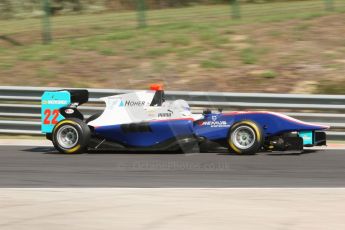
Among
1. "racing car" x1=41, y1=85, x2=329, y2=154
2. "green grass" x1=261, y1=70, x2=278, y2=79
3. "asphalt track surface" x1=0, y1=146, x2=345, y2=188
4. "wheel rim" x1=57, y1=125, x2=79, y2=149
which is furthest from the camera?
"green grass" x1=261, y1=70, x2=278, y2=79

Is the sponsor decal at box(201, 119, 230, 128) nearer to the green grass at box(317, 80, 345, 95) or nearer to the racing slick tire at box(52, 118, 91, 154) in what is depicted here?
the racing slick tire at box(52, 118, 91, 154)

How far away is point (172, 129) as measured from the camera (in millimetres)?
10734

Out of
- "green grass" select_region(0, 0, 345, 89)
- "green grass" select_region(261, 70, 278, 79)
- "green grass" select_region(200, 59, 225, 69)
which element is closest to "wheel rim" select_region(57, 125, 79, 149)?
"green grass" select_region(0, 0, 345, 89)

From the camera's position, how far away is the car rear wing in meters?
11.4

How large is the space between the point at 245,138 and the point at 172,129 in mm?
1018

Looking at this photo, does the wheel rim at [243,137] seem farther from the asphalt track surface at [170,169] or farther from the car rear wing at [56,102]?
the car rear wing at [56,102]

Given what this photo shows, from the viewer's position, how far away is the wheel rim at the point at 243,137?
10.5 metres

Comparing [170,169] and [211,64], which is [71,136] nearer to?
[170,169]

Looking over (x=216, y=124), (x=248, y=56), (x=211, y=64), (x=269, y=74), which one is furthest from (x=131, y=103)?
(x=248, y=56)

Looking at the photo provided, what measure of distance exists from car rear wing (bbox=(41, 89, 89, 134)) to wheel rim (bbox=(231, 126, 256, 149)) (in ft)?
7.79

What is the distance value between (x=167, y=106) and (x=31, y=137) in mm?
3578

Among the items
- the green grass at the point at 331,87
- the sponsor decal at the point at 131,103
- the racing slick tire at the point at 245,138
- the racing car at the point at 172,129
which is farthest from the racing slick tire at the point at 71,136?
the green grass at the point at 331,87

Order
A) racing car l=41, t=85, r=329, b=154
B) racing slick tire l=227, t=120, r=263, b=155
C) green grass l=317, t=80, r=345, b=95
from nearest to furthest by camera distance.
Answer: racing slick tire l=227, t=120, r=263, b=155 → racing car l=41, t=85, r=329, b=154 → green grass l=317, t=80, r=345, b=95

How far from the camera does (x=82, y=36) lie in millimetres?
18188
